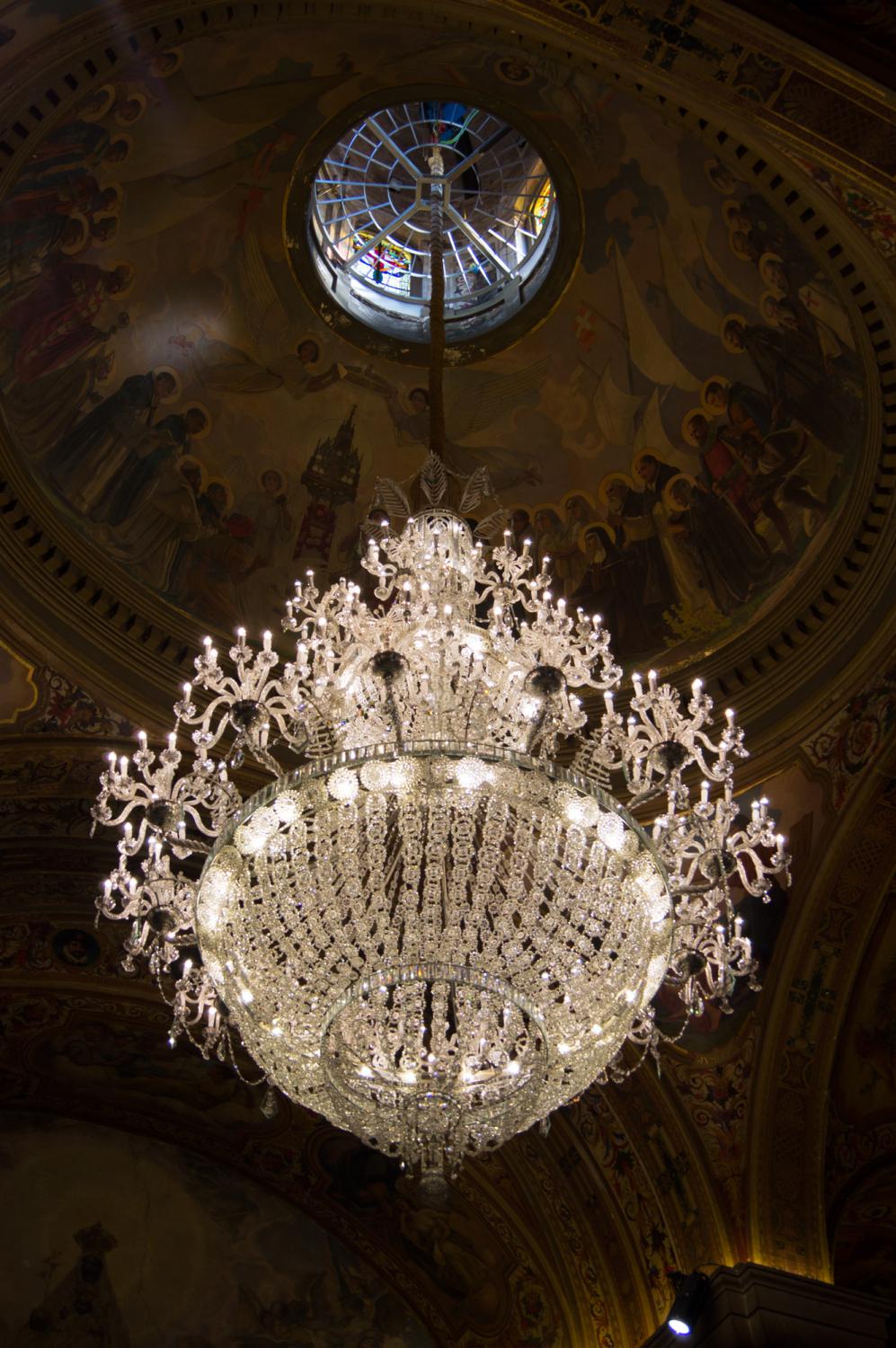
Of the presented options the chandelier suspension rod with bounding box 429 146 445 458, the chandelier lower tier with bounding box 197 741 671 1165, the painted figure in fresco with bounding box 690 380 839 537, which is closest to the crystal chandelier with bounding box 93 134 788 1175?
the chandelier lower tier with bounding box 197 741 671 1165

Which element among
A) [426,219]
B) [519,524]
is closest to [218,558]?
[519,524]

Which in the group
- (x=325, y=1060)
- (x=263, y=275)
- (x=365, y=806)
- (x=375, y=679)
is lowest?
(x=325, y=1060)

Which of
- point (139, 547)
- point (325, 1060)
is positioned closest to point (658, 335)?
point (139, 547)

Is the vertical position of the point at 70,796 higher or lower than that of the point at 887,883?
higher

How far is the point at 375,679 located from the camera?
22.7ft

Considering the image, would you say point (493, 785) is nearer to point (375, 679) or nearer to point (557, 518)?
point (375, 679)

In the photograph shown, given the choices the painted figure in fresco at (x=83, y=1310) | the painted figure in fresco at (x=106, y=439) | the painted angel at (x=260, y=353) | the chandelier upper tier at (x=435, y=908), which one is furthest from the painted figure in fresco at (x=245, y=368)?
the painted figure in fresco at (x=83, y=1310)

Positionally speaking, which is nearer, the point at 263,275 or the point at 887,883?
the point at 887,883

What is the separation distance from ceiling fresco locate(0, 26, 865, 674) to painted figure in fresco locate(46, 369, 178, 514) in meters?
0.02

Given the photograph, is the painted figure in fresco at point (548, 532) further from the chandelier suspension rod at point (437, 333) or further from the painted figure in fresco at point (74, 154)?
the painted figure in fresco at point (74, 154)

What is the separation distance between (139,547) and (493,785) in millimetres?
4813

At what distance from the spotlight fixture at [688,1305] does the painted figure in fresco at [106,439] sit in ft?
20.3

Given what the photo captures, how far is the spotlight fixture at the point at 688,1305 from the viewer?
29.1ft

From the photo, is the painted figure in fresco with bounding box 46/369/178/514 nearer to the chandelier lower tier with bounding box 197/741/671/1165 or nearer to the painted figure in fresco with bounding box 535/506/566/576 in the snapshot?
the painted figure in fresco with bounding box 535/506/566/576
